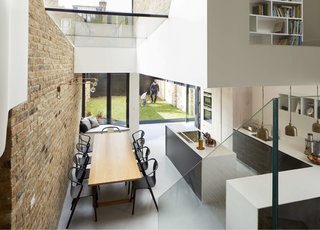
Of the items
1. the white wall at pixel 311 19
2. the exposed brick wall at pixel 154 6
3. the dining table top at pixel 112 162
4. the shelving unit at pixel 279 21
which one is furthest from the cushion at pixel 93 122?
the white wall at pixel 311 19

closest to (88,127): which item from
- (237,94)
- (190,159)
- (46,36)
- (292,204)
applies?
(190,159)

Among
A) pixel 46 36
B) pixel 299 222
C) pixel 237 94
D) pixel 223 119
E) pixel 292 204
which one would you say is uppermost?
pixel 46 36

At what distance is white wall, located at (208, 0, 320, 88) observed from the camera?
2.97 metres

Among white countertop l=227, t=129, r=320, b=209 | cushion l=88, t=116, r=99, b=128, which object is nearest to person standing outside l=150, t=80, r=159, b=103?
cushion l=88, t=116, r=99, b=128

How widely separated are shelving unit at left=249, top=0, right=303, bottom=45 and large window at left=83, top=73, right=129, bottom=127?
5.64m

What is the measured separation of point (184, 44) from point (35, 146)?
7.72ft

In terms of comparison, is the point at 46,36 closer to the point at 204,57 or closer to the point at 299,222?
the point at 204,57

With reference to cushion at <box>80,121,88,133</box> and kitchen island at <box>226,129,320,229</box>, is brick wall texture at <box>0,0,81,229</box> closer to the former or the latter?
kitchen island at <box>226,129,320,229</box>

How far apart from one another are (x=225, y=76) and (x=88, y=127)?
6695 mm

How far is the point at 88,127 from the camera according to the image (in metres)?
8.78

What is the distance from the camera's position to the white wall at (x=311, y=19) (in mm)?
4190

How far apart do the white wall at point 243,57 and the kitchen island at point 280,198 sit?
76 centimetres

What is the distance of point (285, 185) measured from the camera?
301cm

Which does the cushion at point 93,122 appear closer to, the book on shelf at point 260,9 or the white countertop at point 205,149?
the white countertop at point 205,149
